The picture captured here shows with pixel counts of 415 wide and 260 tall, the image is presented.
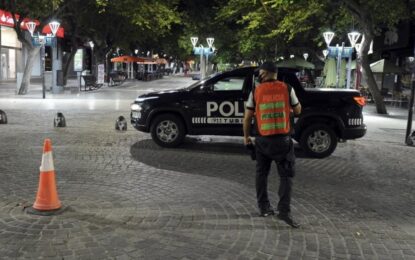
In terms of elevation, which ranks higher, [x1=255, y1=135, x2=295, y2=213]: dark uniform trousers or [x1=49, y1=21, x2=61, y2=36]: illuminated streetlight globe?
[x1=49, y1=21, x2=61, y2=36]: illuminated streetlight globe

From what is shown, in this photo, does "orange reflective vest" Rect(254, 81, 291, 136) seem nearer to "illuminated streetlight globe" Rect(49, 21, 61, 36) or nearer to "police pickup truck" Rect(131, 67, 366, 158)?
"police pickup truck" Rect(131, 67, 366, 158)

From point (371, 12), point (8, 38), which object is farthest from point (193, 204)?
point (8, 38)

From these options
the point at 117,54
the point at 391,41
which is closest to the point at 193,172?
the point at 391,41

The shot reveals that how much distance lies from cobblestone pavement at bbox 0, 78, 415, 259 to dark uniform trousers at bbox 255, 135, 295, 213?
0.36 meters

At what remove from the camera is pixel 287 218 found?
566 cm

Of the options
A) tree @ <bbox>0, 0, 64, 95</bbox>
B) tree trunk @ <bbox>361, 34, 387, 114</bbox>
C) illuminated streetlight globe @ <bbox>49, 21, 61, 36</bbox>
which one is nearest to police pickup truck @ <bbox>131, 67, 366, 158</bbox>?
tree trunk @ <bbox>361, 34, 387, 114</bbox>

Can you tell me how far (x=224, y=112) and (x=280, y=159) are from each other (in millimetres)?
4954

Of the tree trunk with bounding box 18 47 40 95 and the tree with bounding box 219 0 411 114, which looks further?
the tree trunk with bounding box 18 47 40 95

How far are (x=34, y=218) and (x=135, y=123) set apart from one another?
5.52 meters

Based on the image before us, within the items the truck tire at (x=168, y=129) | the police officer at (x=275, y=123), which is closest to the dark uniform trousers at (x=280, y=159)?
the police officer at (x=275, y=123)

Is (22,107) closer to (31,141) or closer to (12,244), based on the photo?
(31,141)

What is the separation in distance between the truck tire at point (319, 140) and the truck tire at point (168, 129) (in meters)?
2.57

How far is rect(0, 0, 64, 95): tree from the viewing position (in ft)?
76.2

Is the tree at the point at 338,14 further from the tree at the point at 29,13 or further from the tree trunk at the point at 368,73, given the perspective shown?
the tree at the point at 29,13
